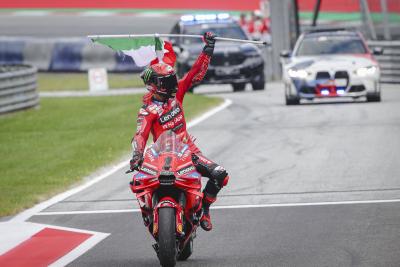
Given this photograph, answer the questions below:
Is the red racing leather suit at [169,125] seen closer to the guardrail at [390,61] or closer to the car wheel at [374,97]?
the car wheel at [374,97]

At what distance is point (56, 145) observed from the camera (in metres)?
20.4

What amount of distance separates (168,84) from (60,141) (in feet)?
39.3

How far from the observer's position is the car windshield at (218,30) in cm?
3075

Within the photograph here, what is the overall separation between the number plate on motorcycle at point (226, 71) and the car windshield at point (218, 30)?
1.07 meters

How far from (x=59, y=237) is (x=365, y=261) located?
10.7ft

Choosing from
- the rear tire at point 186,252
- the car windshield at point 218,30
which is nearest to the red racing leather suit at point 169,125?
the rear tire at point 186,252

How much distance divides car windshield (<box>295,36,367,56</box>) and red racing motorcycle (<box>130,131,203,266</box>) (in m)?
16.6

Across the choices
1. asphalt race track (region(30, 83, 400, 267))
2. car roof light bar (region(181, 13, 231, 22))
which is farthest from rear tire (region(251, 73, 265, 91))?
asphalt race track (region(30, 83, 400, 267))

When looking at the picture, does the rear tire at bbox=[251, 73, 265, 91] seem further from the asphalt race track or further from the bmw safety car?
the asphalt race track

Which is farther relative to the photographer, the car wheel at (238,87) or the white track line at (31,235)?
the car wheel at (238,87)

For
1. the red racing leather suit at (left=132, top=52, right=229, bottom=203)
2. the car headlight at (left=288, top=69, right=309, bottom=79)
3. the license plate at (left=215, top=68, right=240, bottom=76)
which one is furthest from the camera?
the license plate at (left=215, top=68, right=240, bottom=76)

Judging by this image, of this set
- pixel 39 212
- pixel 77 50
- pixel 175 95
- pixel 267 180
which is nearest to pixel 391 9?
pixel 77 50

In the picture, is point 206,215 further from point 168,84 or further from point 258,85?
point 258,85

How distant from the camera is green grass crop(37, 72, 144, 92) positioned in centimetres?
3778
